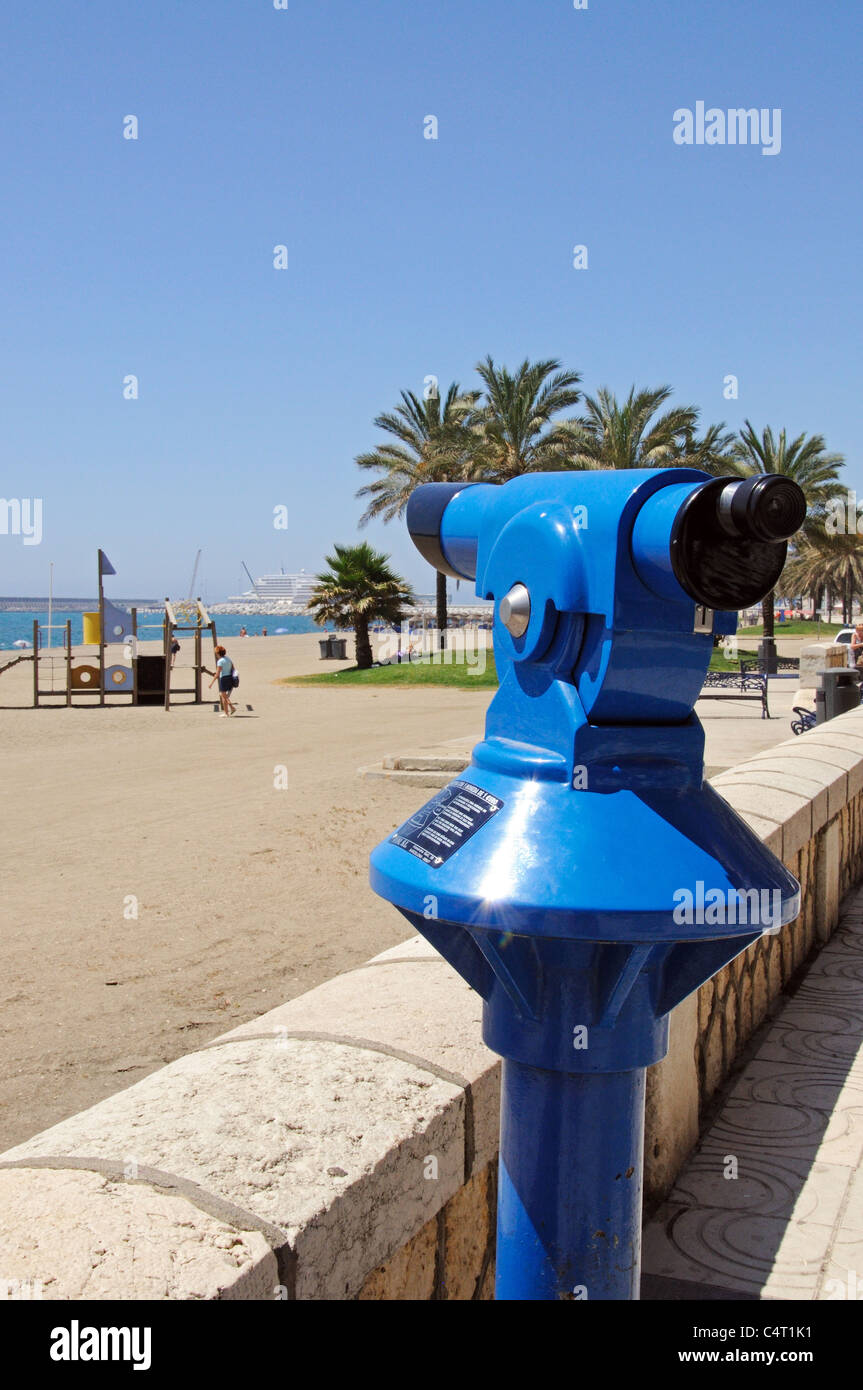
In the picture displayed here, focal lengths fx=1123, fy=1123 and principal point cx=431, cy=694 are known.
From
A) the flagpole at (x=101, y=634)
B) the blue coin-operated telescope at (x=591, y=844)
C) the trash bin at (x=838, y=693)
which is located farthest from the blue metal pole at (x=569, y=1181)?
the flagpole at (x=101, y=634)

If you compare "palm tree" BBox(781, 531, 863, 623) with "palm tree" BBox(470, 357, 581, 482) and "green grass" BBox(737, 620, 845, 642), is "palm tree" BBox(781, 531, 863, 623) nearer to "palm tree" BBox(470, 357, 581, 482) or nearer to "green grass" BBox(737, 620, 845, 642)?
"green grass" BBox(737, 620, 845, 642)

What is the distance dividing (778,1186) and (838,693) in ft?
26.7

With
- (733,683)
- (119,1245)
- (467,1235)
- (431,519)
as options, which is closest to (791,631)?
(733,683)

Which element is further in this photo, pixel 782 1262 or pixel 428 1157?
pixel 782 1262

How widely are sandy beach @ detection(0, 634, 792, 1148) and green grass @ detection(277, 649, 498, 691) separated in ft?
34.5

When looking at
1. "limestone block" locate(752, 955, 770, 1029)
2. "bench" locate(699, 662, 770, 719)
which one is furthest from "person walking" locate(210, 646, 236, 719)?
"limestone block" locate(752, 955, 770, 1029)

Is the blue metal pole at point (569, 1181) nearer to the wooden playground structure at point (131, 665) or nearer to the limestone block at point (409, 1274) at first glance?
the limestone block at point (409, 1274)

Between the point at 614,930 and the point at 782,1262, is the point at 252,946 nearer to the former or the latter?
the point at 782,1262

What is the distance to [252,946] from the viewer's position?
250 inches

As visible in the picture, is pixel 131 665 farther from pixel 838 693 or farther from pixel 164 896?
pixel 164 896

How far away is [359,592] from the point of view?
106ft
